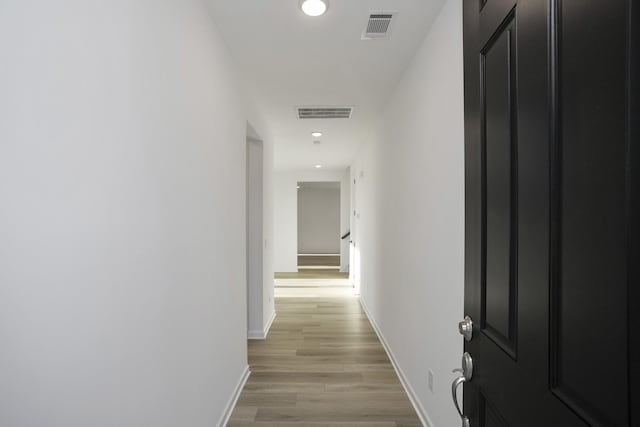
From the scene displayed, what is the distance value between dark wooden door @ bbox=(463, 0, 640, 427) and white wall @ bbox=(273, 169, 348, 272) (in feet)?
26.5

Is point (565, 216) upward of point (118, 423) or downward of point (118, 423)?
upward

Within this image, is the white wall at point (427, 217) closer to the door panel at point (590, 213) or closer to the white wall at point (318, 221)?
the door panel at point (590, 213)

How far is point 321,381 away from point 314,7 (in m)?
2.69

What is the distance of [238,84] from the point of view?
2.85m

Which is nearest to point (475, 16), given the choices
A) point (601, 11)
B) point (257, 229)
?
point (601, 11)

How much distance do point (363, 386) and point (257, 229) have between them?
200cm

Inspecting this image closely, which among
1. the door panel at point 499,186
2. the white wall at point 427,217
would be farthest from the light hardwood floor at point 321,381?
the door panel at point 499,186

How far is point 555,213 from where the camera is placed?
64 cm

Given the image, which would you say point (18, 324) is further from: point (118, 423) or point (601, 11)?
point (601, 11)

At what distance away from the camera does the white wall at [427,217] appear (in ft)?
6.12

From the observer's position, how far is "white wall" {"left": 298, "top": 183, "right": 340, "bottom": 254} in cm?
1248

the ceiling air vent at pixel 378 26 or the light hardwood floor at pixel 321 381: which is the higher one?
the ceiling air vent at pixel 378 26

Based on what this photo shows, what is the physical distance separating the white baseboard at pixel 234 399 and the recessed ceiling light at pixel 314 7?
8.01 ft

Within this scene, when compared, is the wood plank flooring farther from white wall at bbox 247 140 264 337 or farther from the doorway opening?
the doorway opening
